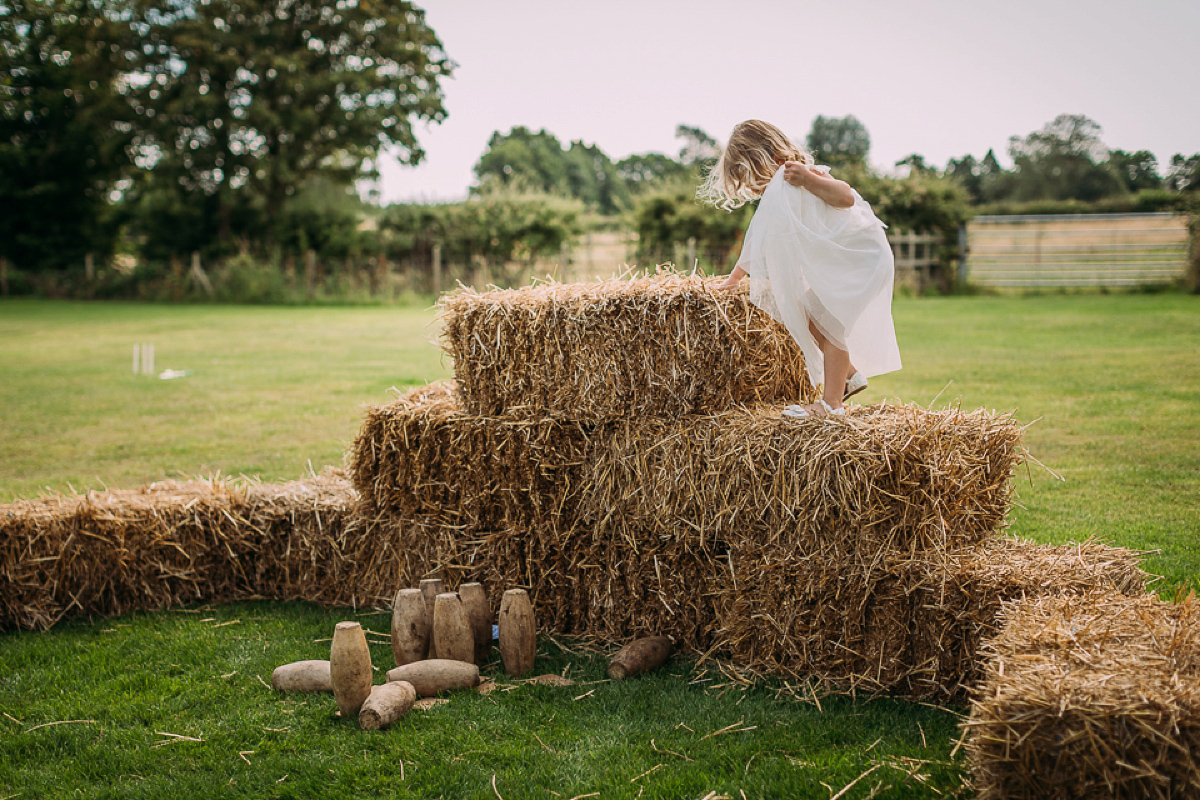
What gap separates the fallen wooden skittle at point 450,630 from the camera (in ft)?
Answer: 13.2

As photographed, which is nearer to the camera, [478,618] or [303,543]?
[478,618]

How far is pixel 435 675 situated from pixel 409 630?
1.20 ft

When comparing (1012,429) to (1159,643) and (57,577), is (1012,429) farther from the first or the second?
(57,577)

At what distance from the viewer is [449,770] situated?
3152mm

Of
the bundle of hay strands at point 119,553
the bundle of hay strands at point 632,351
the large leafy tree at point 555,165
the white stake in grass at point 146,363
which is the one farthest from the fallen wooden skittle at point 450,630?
the large leafy tree at point 555,165

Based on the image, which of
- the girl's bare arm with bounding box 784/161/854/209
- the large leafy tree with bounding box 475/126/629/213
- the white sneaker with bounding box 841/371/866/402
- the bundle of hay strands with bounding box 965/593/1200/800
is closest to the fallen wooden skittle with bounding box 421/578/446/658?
the white sneaker with bounding box 841/371/866/402

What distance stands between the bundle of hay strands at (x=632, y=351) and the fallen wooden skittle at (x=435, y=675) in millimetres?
1308

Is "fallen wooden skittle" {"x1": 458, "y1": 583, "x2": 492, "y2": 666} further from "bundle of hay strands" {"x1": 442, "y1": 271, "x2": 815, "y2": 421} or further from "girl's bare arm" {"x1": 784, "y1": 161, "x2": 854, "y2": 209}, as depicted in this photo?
"girl's bare arm" {"x1": 784, "y1": 161, "x2": 854, "y2": 209}

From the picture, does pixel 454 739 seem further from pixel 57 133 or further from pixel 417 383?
pixel 57 133

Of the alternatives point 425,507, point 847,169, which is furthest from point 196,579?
point 847,169

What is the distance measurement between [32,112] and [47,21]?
4256mm

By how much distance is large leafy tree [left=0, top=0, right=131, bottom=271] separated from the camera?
113 feet

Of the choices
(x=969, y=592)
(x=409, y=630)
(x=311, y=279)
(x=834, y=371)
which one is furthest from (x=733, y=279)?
(x=311, y=279)

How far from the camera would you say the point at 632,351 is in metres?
4.34
